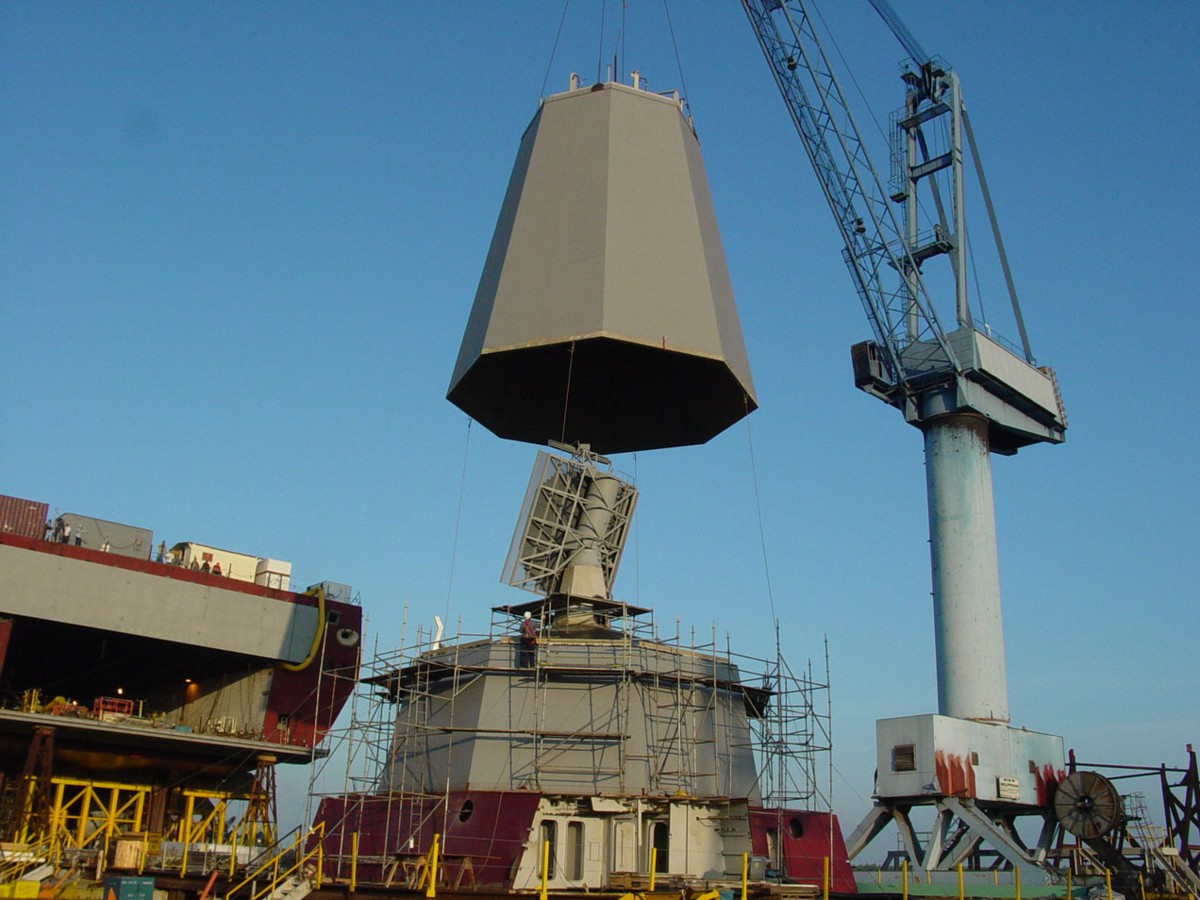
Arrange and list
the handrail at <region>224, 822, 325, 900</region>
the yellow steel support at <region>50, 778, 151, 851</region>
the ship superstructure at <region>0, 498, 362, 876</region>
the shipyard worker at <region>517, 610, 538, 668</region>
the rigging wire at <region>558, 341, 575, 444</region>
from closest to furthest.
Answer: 1. the handrail at <region>224, 822, 325, 900</region>
2. the shipyard worker at <region>517, 610, 538, 668</region>
3. the rigging wire at <region>558, 341, 575, 444</region>
4. the ship superstructure at <region>0, 498, 362, 876</region>
5. the yellow steel support at <region>50, 778, 151, 851</region>

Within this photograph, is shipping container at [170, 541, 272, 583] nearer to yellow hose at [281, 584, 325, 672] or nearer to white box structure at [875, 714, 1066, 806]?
yellow hose at [281, 584, 325, 672]

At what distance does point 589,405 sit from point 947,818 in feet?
74.9

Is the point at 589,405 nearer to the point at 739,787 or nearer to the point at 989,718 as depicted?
the point at 739,787

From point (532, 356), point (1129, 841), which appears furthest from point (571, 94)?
point (1129, 841)

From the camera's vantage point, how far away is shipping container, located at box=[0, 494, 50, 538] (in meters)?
52.6

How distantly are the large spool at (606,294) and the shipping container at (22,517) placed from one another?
77.5 ft

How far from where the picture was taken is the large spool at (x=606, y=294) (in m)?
39.2

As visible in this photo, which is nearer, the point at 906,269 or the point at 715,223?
the point at 715,223

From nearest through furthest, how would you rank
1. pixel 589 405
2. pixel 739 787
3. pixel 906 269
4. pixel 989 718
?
1. pixel 739 787
2. pixel 589 405
3. pixel 989 718
4. pixel 906 269

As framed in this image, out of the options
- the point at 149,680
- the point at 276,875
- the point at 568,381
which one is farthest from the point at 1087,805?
the point at 149,680

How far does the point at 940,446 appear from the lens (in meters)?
54.9

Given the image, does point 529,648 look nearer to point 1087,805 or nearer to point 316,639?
point 316,639

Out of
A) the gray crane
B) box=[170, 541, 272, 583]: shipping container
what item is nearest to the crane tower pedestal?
the gray crane

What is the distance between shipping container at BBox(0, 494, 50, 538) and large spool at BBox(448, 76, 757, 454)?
930 inches
